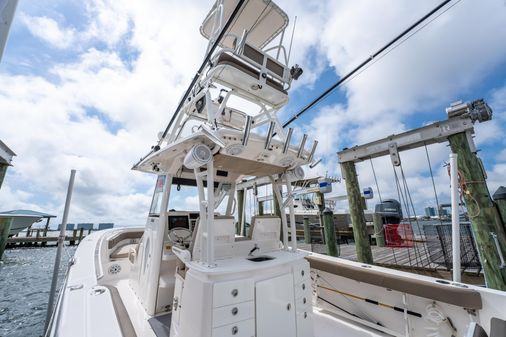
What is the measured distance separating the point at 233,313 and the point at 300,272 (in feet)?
2.85

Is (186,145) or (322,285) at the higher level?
(186,145)

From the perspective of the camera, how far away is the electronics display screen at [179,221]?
3.18 m

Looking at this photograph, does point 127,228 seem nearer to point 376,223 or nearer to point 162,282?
point 162,282

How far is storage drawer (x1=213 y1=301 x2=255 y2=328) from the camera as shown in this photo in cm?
161

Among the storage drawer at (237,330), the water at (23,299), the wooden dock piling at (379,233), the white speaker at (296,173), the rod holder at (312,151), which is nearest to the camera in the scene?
the storage drawer at (237,330)

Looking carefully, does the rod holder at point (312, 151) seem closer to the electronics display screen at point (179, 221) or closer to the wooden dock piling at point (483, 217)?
the electronics display screen at point (179, 221)

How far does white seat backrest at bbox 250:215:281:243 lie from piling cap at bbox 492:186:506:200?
11.0ft

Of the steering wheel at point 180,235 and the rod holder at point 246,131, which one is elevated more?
the rod holder at point 246,131

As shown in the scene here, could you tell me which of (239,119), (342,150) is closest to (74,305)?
(239,119)

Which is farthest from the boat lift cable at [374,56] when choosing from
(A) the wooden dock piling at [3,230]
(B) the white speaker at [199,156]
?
(A) the wooden dock piling at [3,230]

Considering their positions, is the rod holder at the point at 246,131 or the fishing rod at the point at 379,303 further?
the fishing rod at the point at 379,303

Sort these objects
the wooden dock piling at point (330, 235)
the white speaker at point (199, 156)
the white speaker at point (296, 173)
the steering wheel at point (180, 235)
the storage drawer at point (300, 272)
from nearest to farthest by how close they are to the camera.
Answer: the white speaker at point (199, 156), the storage drawer at point (300, 272), the white speaker at point (296, 173), the steering wheel at point (180, 235), the wooden dock piling at point (330, 235)

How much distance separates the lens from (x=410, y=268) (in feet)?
15.9

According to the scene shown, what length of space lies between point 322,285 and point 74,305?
3086 millimetres
